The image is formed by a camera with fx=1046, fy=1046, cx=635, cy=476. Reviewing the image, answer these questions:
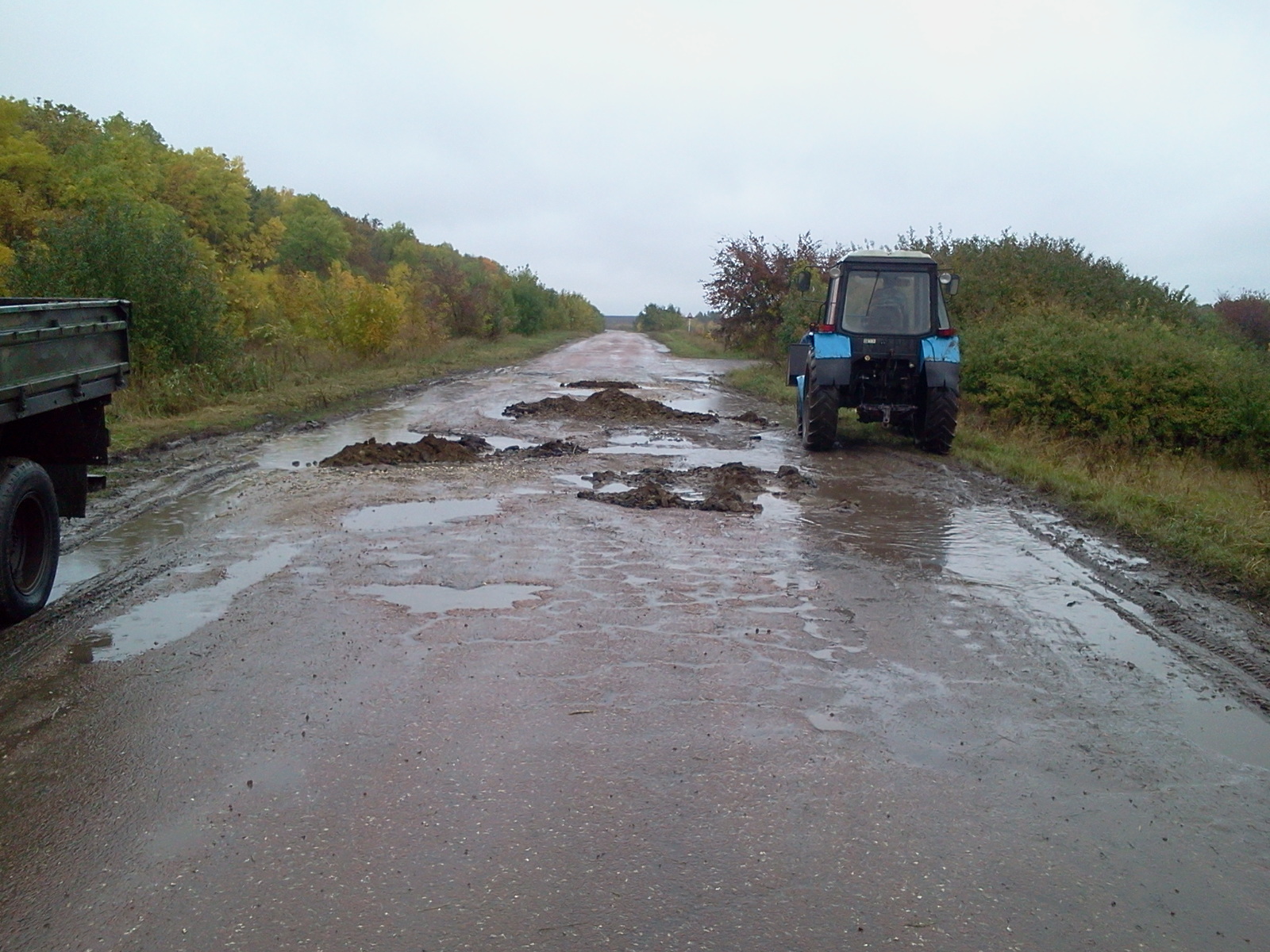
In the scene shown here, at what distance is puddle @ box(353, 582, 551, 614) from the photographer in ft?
22.9

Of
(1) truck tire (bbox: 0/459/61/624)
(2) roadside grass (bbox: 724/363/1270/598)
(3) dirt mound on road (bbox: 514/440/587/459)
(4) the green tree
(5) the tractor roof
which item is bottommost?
(2) roadside grass (bbox: 724/363/1270/598)

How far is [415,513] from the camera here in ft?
32.6

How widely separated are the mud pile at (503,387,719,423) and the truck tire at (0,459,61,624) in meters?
11.7

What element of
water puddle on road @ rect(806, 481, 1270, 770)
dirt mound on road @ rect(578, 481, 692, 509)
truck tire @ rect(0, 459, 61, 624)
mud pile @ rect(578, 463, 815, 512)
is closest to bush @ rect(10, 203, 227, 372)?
mud pile @ rect(578, 463, 815, 512)

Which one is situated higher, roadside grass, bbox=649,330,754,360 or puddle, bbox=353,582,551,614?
puddle, bbox=353,582,551,614

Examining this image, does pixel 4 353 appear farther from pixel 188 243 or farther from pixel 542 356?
pixel 542 356

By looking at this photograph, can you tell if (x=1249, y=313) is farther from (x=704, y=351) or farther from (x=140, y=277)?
(x=140, y=277)

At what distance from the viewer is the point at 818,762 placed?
469cm

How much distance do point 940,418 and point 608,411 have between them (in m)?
6.52

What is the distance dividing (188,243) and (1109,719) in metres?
19.6

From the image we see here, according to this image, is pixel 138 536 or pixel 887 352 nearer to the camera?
pixel 138 536

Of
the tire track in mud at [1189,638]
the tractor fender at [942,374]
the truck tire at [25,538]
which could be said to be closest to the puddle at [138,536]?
the truck tire at [25,538]

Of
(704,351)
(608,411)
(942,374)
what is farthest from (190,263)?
(704,351)

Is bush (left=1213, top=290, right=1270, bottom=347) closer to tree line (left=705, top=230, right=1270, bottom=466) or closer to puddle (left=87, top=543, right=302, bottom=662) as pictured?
tree line (left=705, top=230, right=1270, bottom=466)
